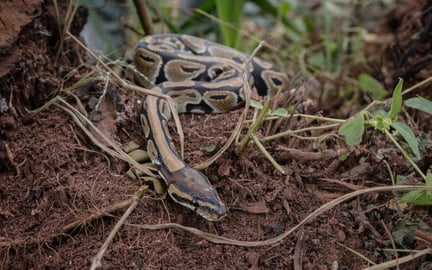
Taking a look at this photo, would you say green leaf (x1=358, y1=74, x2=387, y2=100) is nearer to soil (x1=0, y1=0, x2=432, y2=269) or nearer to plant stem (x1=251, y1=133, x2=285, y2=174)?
soil (x1=0, y1=0, x2=432, y2=269)

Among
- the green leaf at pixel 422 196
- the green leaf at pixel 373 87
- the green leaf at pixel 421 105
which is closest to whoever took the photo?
the green leaf at pixel 422 196

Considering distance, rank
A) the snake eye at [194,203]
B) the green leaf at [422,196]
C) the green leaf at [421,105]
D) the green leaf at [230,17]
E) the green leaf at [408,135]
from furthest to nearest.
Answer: the green leaf at [230,17]
the snake eye at [194,203]
the green leaf at [421,105]
the green leaf at [422,196]
the green leaf at [408,135]

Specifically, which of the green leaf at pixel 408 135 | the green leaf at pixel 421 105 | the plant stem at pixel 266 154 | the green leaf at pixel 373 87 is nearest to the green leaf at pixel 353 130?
the green leaf at pixel 408 135

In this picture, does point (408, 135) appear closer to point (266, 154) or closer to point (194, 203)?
point (266, 154)

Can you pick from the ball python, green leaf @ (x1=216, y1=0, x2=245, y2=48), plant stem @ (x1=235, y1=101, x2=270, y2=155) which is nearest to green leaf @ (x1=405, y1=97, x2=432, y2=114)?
plant stem @ (x1=235, y1=101, x2=270, y2=155)

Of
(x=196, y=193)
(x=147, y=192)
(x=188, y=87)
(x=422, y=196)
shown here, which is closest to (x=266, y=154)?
(x=196, y=193)

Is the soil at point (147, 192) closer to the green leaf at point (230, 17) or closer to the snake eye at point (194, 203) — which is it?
the snake eye at point (194, 203)
